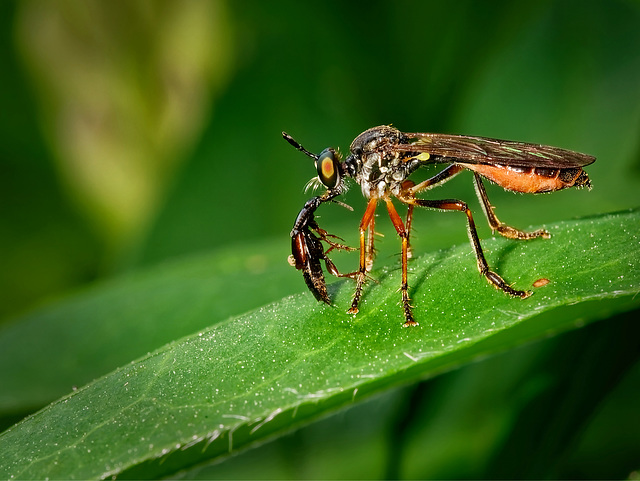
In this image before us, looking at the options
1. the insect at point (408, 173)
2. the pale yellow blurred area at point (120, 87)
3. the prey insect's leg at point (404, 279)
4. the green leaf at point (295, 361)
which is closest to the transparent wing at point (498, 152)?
the insect at point (408, 173)

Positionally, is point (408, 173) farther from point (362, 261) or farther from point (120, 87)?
point (120, 87)

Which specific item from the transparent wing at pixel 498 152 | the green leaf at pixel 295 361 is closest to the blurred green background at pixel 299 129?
the green leaf at pixel 295 361

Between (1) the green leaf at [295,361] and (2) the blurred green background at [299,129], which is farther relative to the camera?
(2) the blurred green background at [299,129]

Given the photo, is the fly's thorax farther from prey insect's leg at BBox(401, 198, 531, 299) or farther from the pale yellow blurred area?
the pale yellow blurred area

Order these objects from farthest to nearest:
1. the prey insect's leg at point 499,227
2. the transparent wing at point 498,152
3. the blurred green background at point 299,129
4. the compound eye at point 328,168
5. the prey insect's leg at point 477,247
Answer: the compound eye at point 328,168
the transparent wing at point 498,152
the blurred green background at point 299,129
the prey insect's leg at point 499,227
the prey insect's leg at point 477,247

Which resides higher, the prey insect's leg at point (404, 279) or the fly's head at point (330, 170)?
the fly's head at point (330, 170)

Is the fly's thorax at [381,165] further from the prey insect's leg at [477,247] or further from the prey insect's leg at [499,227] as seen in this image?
the prey insect's leg at [499,227]

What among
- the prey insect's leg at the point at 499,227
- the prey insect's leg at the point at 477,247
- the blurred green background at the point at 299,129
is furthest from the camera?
the blurred green background at the point at 299,129

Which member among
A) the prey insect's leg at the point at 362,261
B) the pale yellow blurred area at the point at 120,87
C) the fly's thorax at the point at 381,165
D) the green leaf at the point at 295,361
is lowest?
the green leaf at the point at 295,361
